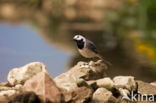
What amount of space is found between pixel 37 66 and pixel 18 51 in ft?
9.97

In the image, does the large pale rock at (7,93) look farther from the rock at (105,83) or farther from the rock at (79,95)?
the rock at (105,83)

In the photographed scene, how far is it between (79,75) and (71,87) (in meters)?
0.38

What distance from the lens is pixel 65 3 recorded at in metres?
17.7

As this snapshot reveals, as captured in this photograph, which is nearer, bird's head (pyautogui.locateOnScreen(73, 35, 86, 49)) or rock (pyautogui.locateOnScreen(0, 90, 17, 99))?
rock (pyautogui.locateOnScreen(0, 90, 17, 99))

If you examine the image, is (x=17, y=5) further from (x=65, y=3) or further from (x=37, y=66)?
(x=37, y=66)

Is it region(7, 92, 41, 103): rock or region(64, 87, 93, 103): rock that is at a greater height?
region(7, 92, 41, 103): rock

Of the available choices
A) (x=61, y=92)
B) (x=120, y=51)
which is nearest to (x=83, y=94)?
(x=61, y=92)

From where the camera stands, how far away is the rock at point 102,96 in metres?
3.53

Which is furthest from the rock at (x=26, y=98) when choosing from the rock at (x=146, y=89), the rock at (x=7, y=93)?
the rock at (x=146, y=89)

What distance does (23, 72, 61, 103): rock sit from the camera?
125 inches

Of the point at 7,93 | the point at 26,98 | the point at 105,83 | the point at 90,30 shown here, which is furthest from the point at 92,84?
the point at 90,30

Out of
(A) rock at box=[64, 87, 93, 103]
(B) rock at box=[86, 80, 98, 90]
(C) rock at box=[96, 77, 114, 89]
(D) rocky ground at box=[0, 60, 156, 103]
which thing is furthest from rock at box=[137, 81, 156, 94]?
(A) rock at box=[64, 87, 93, 103]

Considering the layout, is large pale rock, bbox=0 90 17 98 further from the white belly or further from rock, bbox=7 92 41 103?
the white belly

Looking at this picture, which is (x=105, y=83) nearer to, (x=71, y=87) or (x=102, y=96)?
(x=102, y=96)
